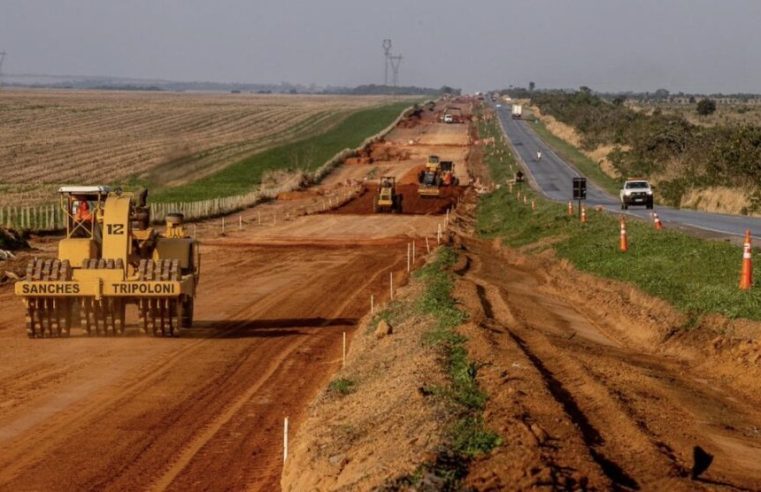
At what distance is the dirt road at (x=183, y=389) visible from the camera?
12906mm

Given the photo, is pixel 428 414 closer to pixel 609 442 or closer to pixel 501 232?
pixel 609 442

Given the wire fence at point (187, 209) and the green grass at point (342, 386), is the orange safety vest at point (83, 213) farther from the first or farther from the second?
the wire fence at point (187, 209)

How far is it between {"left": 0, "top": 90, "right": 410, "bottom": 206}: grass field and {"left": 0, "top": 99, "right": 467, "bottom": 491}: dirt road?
5.71 m

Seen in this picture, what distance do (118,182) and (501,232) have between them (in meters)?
31.2

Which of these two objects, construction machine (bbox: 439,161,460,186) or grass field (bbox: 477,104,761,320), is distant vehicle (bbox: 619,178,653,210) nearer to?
grass field (bbox: 477,104,761,320)

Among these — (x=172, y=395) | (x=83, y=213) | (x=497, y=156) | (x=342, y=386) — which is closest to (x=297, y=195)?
(x=497, y=156)

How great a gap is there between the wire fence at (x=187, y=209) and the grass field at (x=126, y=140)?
272 cm

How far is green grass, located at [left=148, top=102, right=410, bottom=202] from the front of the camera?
2894 inches

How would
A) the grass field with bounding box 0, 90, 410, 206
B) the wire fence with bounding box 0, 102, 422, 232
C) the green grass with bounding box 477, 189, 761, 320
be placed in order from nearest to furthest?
the green grass with bounding box 477, 189, 761, 320
the wire fence with bounding box 0, 102, 422, 232
the grass field with bounding box 0, 90, 410, 206

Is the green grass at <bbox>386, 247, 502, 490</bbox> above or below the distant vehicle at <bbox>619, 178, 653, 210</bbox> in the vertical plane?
above

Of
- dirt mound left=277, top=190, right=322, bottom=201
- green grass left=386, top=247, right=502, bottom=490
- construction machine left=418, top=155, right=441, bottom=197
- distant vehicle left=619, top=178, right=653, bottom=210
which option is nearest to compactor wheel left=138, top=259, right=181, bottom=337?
green grass left=386, top=247, right=502, bottom=490

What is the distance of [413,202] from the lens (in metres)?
70.9

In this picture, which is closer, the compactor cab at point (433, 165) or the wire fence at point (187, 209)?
the wire fence at point (187, 209)

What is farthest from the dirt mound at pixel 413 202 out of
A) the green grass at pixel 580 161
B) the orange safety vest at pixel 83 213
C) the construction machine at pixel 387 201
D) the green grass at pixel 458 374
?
the orange safety vest at pixel 83 213
